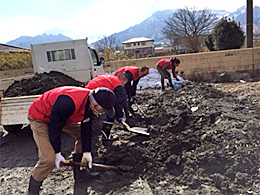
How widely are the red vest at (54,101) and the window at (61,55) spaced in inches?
145

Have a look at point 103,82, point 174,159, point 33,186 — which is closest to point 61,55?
point 103,82

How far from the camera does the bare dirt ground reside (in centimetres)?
243

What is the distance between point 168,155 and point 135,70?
273cm

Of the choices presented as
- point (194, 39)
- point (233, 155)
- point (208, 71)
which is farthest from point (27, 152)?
point (194, 39)

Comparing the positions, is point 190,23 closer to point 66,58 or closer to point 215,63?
point 215,63

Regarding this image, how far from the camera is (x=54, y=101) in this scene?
2170 mm

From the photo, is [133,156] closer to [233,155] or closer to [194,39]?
[233,155]

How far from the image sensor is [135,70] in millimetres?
5270

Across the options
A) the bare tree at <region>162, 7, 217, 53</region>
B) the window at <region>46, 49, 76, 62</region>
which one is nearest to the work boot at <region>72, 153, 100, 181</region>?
the window at <region>46, 49, 76, 62</region>

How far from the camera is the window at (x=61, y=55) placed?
5.74 m

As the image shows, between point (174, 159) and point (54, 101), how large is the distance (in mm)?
1783

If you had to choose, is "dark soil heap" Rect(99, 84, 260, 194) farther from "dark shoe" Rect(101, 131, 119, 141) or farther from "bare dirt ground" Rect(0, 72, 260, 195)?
"dark shoe" Rect(101, 131, 119, 141)

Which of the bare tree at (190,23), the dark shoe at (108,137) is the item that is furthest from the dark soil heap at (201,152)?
the bare tree at (190,23)

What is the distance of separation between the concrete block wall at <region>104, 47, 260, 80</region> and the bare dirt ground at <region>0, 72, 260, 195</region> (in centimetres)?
609
